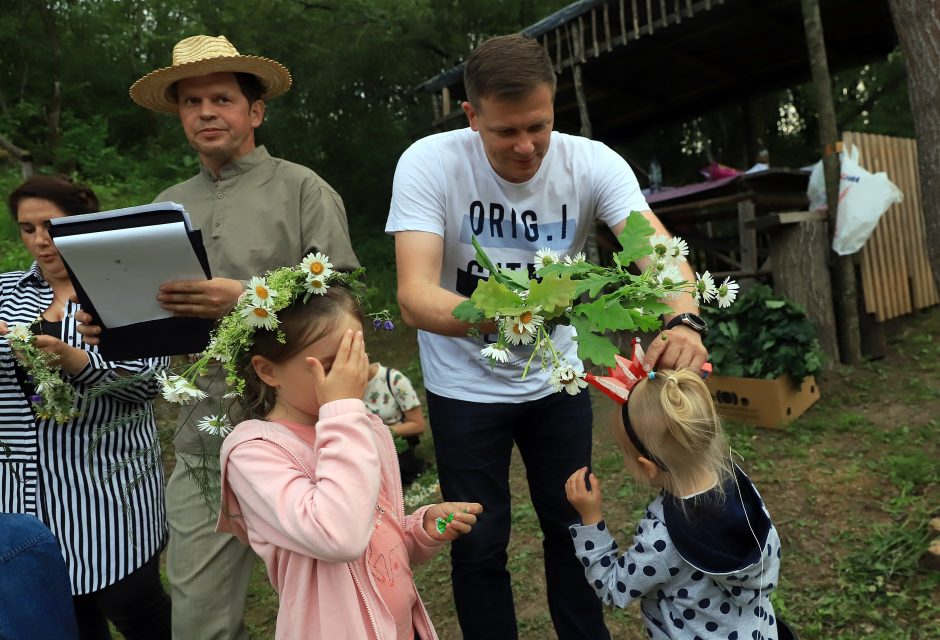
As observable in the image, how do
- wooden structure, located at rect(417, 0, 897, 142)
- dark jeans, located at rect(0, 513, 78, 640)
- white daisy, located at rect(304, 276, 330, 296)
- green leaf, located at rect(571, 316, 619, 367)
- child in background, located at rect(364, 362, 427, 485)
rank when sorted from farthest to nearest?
wooden structure, located at rect(417, 0, 897, 142) < child in background, located at rect(364, 362, 427, 485) < white daisy, located at rect(304, 276, 330, 296) < green leaf, located at rect(571, 316, 619, 367) < dark jeans, located at rect(0, 513, 78, 640)

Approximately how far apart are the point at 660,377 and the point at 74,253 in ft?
4.91

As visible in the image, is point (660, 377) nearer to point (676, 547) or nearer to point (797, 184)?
point (676, 547)

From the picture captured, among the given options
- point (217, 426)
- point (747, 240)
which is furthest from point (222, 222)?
point (747, 240)

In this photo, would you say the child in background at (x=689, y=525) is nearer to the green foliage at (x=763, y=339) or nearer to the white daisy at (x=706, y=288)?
the white daisy at (x=706, y=288)

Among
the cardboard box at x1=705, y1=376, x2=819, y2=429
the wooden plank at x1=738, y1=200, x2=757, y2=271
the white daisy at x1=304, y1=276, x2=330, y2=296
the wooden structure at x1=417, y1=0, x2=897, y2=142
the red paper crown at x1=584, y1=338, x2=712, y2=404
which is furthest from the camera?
the wooden structure at x1=417, y1=0, x2=897, y2=142

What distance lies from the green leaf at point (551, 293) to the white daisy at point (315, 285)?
519 millimetres

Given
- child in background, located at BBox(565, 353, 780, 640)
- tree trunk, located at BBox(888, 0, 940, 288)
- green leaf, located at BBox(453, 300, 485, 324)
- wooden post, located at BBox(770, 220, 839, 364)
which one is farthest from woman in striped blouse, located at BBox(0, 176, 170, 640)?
wooden post, located at BBox(770, 220, 839, 364)

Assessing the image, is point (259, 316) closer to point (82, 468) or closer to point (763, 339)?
point (82, 468)

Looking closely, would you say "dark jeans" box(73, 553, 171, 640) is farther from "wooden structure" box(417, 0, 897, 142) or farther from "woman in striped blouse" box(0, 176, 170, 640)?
"wooden structure" box(417, 0, 897, 142)

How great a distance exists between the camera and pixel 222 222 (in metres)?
2.24

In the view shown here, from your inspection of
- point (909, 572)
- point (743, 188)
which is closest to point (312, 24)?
point (743, 188)

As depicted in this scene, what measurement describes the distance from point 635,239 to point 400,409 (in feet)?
12.5

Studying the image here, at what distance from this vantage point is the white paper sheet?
1.63 metres

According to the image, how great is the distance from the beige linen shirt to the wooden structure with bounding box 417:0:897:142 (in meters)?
5.24
